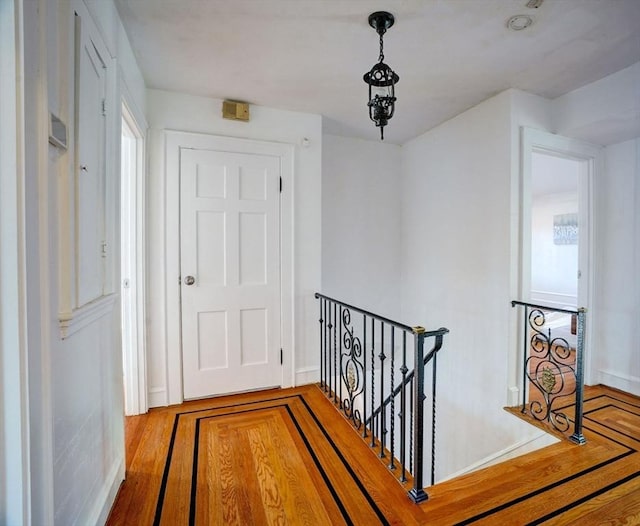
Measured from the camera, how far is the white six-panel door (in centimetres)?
255

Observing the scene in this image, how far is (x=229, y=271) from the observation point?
104 inches

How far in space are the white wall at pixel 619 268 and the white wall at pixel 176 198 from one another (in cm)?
262

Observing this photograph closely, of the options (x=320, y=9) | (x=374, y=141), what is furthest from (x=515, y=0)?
(x=374, y=141)

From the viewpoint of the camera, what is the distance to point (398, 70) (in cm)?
220

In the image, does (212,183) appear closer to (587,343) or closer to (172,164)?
(172,164)

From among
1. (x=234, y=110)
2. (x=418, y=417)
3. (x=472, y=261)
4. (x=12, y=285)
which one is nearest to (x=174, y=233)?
(x=234, y=110)

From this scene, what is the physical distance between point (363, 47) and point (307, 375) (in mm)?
2558

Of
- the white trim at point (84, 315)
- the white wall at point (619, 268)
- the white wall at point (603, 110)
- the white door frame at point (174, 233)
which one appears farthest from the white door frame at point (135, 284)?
the white wall at point (619, 268)

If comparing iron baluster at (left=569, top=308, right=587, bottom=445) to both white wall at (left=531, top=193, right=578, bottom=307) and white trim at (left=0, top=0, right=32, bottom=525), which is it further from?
white wall at (left=531, top=193, right=578, bottom=307)

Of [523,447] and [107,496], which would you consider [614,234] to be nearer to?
[523,447]

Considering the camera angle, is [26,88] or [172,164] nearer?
[26,88]

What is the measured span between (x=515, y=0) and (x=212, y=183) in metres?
2.22

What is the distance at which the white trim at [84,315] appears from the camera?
103 centimetres

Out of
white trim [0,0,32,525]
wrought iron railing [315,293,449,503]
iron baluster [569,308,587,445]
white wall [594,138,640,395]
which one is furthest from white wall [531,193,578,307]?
white trim [0,0,32,525]
